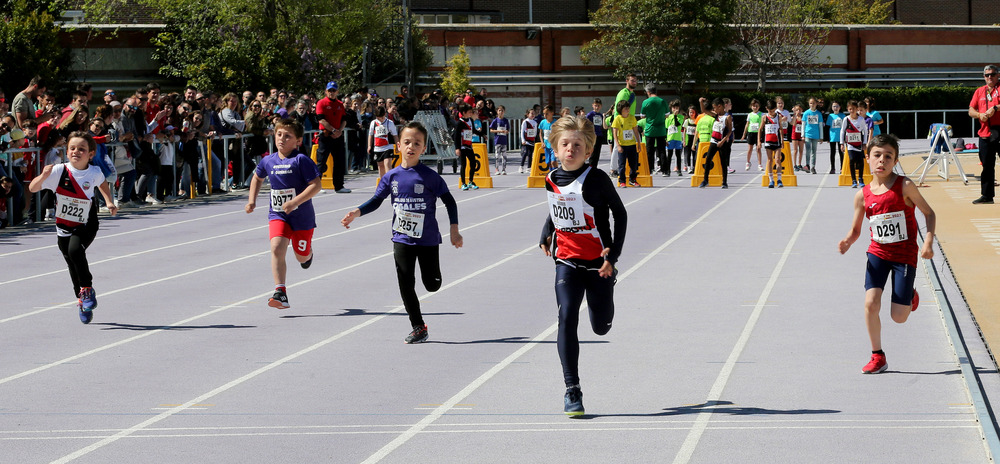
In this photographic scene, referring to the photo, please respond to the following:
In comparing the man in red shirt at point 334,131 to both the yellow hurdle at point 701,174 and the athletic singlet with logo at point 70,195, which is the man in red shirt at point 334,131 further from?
the athletic singlet with logo at point 70,195

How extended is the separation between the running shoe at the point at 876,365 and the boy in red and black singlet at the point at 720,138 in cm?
1629

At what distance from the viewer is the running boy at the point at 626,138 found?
24.7 m

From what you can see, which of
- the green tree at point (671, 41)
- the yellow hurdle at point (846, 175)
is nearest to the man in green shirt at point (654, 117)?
the yellow hurdle at point (846, 175)

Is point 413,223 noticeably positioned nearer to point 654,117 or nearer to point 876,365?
point 876,365

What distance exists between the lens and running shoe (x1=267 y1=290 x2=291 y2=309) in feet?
35.9

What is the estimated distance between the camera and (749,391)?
7.74 meters

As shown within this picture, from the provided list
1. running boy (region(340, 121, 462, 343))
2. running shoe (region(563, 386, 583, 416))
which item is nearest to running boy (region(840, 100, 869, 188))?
running boy (region(340, 121, 462, 343))

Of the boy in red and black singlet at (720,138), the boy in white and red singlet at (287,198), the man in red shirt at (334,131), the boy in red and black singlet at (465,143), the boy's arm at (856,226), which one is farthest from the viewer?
the boy in red and black singlet at (465,143)

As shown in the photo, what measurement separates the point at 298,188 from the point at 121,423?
448cm

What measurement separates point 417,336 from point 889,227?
132 inches

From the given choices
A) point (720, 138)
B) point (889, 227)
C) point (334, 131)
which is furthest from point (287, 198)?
point (720, 138)

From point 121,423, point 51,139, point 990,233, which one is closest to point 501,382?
point 121,423

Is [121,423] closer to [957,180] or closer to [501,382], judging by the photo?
[501,382]

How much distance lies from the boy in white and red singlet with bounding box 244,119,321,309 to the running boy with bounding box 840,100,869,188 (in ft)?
51.8
